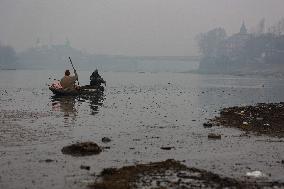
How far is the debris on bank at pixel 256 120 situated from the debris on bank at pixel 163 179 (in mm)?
12172

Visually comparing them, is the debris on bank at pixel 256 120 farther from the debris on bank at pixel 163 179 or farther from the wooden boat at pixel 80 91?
the wooden boat at pixel 80 91

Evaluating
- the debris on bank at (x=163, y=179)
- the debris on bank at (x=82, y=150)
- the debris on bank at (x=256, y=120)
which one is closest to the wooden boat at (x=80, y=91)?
the debris on bank at (x=256, y=120)

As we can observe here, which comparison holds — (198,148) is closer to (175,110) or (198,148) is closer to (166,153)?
(166,153)

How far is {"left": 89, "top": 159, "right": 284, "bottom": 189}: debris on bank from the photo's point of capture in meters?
15.2

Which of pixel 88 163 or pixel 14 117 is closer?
pixel 88 163

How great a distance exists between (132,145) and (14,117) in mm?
13721

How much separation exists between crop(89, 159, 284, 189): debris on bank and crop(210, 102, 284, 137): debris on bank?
39.9 feet

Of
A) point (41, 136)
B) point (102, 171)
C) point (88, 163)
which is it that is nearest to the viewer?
point (102, 171)

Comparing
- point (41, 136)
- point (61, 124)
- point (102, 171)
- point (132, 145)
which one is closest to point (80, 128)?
point (61, 124)

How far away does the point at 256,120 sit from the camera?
33.6m

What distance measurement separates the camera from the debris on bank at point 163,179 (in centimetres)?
1516

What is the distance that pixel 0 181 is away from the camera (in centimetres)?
1566

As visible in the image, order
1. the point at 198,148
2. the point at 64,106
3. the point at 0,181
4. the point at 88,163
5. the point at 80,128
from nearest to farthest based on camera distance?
1. the point at 0,181
2. the point at 88,163
3. the point at 198,148
4. the point at 80,128
5. the point at 64,106

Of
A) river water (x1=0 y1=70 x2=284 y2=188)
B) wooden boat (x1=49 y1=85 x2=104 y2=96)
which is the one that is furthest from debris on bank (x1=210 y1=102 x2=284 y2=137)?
wooden boat (x1=49 y1=85 x2=104 y2=96)
